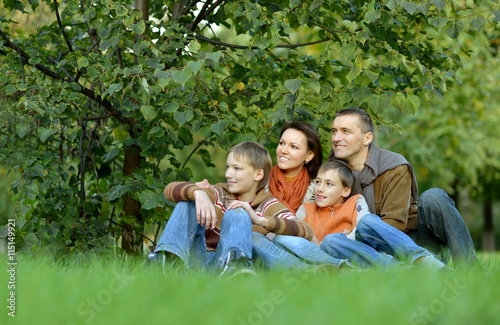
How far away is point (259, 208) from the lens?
3.43 metres

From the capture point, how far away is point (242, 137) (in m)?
3.86

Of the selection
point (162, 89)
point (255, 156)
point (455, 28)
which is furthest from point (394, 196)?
point (162, 89)

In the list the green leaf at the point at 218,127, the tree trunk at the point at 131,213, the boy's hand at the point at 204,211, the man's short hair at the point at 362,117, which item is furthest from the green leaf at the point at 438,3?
the tree trunk at the point at 131,213

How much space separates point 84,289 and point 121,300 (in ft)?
0.84

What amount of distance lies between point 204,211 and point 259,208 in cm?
51

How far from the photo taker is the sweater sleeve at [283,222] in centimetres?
313

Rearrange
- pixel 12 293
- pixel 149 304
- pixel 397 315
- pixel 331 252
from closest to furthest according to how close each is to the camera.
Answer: pixel 397 315 < pixel 149 304 < pixel 12 293 < pixel 331 252

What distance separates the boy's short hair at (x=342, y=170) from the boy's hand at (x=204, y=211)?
88 cm

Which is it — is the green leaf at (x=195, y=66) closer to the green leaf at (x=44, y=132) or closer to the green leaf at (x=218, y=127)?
the green leaf at (x=218, y=127)

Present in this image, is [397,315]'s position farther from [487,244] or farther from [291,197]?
[487,244]

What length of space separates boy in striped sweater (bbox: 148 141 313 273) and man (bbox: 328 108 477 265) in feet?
1.90

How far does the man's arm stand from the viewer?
3.44 meters

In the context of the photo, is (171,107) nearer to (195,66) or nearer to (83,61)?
(195,66)

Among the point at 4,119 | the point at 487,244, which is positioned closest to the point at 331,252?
the point at 4,119
